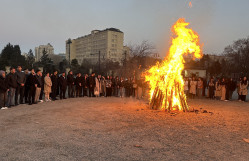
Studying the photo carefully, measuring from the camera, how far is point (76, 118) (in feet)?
27.8

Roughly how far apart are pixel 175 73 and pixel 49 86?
8.28 metres

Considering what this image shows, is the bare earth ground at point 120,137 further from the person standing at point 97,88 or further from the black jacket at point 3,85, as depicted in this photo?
the person standing at point 97,88

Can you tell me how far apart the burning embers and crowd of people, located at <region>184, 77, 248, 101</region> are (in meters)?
6.50

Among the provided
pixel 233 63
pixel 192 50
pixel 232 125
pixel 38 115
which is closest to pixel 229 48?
pixel 233 63

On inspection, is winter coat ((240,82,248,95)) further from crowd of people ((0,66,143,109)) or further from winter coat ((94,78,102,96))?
winter coat ((94,78,102,96))

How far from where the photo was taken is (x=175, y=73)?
35.7 ft

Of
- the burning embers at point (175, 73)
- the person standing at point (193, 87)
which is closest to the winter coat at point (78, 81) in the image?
the burning embers at point (175, 73)

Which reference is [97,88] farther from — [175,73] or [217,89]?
[217,89]

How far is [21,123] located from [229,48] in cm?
5052

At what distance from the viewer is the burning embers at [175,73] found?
10.6 m

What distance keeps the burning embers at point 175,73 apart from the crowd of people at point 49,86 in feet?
19.4

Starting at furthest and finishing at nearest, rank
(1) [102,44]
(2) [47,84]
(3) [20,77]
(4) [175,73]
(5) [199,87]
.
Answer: (1) [102,44] → (5) [199,87] → (2) [47,84] → (3) [20,77] → (4) [175,73]

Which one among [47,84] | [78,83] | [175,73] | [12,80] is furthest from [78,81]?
[175,73]

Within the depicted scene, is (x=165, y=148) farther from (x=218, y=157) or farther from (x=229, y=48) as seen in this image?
(x=229, y=48)
